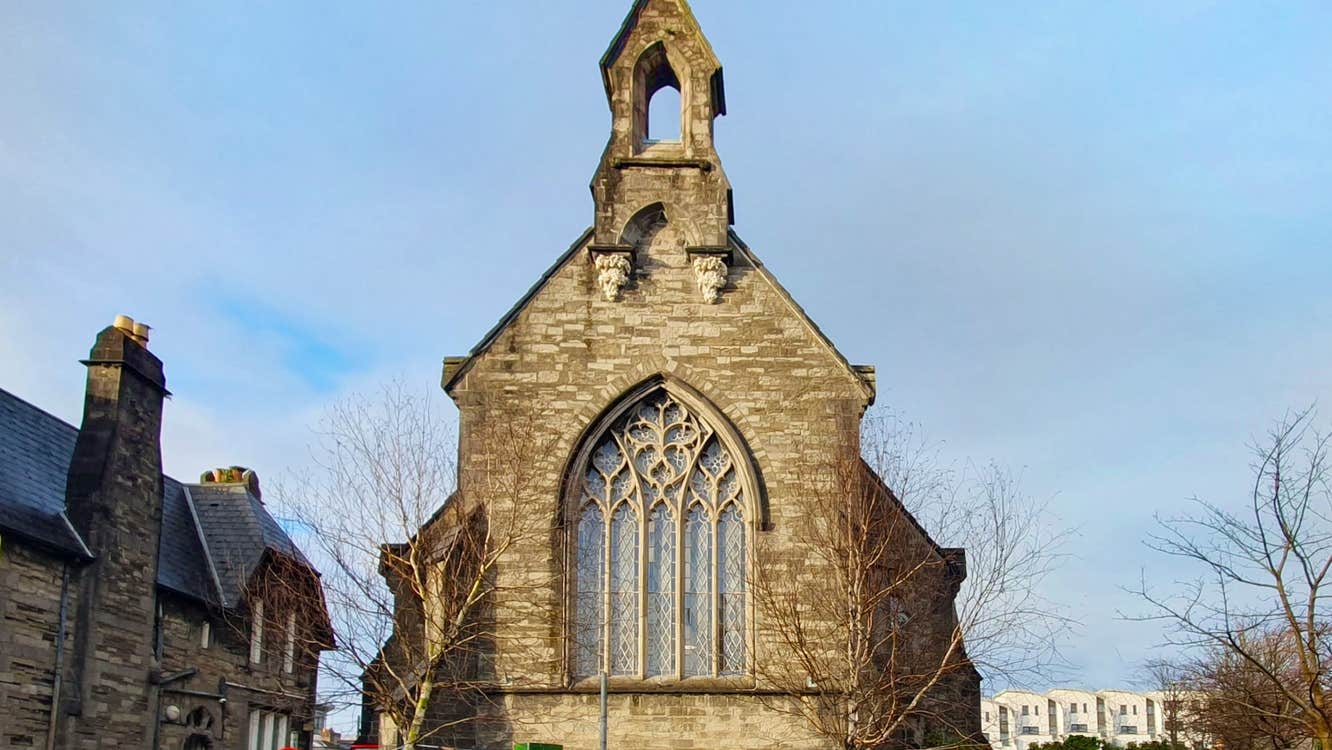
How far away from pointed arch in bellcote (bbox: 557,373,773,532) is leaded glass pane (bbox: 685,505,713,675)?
435 mm

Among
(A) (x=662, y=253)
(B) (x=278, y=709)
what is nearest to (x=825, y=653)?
(A) (x=662, y=253)

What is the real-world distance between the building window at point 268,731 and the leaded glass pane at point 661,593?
11.7 metres

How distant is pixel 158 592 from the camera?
25125 mm

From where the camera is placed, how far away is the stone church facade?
70.8 feet

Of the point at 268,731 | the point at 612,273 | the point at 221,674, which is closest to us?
the point at 612,273

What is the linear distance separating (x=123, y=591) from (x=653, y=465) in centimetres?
911

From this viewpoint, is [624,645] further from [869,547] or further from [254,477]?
[254,477]

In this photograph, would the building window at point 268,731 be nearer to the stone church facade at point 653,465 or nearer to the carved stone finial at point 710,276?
the stone church facade at point 653,465

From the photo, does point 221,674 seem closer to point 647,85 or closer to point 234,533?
point 234,533

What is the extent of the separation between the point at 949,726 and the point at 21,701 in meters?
14.0

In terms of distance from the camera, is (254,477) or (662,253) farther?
(254,477)

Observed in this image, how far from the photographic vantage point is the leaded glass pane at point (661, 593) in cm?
2220

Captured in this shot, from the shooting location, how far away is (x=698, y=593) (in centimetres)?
2250

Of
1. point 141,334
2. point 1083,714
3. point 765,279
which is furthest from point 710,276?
point 1083,714
